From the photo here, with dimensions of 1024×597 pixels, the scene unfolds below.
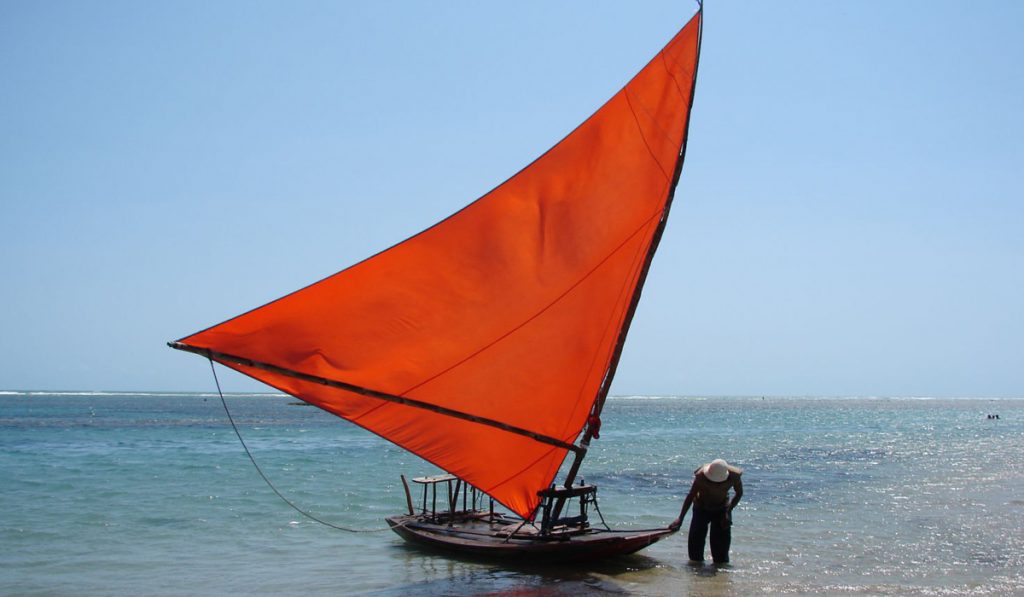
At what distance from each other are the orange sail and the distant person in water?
2.63 m

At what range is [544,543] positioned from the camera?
13.1 metres

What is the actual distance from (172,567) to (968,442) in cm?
5175

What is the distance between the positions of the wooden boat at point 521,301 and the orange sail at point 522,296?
0.06 feet

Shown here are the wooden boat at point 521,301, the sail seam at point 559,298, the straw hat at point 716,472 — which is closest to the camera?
the wooden boat at point 521,301

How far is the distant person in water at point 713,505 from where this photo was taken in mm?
13922

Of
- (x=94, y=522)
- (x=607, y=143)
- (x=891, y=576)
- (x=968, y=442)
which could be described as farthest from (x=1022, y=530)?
(x=968, y=442)

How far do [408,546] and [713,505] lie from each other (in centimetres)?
576

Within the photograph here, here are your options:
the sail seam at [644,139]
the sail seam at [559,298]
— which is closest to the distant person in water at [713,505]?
the sail seam at [559,298]

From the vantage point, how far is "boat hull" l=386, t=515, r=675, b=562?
513 inches

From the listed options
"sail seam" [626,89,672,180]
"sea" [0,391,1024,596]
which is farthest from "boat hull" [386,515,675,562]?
"sail seam" [626,89,672,180]

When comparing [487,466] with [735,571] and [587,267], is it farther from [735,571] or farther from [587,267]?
[735,571]

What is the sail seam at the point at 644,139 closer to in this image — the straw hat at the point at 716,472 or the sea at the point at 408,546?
the straw hat at the point at 716,472

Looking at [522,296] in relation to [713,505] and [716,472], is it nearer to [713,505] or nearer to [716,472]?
[716,472]

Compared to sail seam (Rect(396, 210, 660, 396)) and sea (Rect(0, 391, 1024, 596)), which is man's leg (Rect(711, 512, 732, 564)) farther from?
sail seam (Rect(396, 210, 660, 396))
